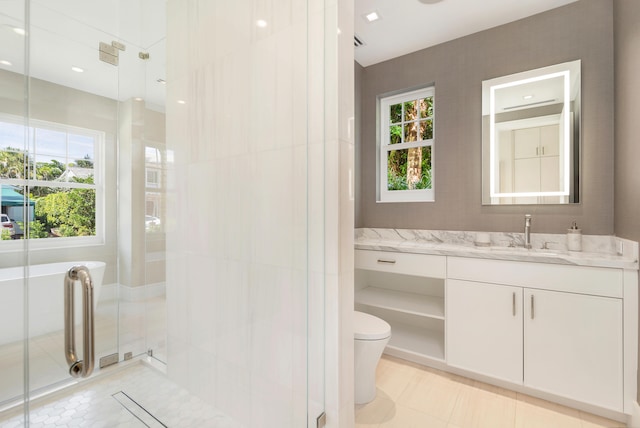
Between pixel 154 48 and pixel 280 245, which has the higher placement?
pixel 154 48

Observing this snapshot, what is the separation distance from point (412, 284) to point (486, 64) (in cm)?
200

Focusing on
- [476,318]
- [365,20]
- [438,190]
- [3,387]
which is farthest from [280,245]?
[365,20]

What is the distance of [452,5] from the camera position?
7.04 ft

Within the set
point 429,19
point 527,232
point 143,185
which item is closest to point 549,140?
point 527,232

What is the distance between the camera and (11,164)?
0.93 m

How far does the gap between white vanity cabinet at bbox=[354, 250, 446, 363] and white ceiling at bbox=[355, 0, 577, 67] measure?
1.87m

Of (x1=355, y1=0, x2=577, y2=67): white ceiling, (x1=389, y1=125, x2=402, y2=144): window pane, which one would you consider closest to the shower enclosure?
(x1=355, y1=0, x2=577, y2=67): white ceiling

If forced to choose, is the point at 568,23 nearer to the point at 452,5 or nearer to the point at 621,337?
the point at 452,5

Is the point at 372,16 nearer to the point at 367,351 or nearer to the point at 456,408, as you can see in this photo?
the point at 367,351

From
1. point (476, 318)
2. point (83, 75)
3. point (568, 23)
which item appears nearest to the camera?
point (83, 75)

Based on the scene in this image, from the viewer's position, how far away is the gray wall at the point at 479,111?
1.99 metres

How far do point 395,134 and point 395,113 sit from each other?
22 cm

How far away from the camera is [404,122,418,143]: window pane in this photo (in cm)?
281

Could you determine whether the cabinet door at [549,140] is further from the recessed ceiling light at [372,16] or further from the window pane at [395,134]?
the recessed ceiling light at [372,16]
